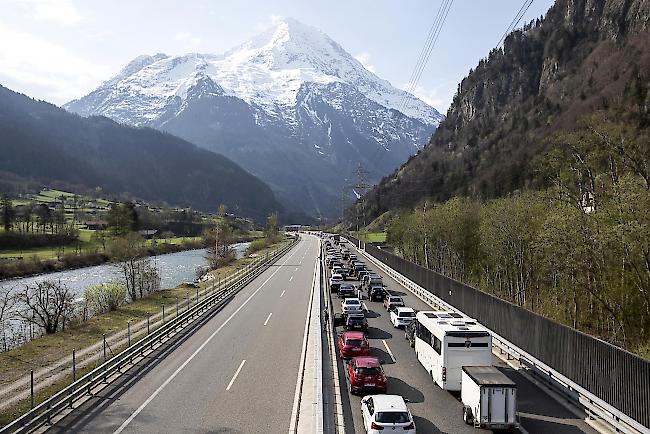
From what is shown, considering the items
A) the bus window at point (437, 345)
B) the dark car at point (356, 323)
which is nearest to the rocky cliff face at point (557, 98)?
the dark car at point (356, 323)

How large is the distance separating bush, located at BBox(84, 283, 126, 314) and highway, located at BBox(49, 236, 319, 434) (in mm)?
18022

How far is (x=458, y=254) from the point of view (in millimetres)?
60031

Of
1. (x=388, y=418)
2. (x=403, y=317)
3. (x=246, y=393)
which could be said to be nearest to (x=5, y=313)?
(x=403, y=317)

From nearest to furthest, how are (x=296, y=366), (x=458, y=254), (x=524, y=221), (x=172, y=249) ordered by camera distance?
(x=296, y=366) → (x=524, y=221) → (x=458, y=254) → (x=172, y=249)

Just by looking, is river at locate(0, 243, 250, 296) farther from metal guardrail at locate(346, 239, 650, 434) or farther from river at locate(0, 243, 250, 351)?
metal guardrail at locate(346, 239, 650, 434)

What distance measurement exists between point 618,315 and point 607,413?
11.1 metres

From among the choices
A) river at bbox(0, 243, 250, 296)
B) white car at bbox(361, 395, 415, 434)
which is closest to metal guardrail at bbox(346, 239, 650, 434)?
white car at bbox(361, 395, 415, 434)

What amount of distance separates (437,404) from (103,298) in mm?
43000

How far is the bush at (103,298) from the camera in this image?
175 feet

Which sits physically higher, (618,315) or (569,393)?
(618,315)

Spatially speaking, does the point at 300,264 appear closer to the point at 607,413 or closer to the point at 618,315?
the point at 618,315

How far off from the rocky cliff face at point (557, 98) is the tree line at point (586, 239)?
68.2m

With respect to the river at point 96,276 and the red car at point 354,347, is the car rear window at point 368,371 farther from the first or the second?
the river at point 96,276

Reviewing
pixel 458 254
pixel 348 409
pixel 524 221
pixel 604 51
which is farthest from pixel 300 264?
pixel 604 51
